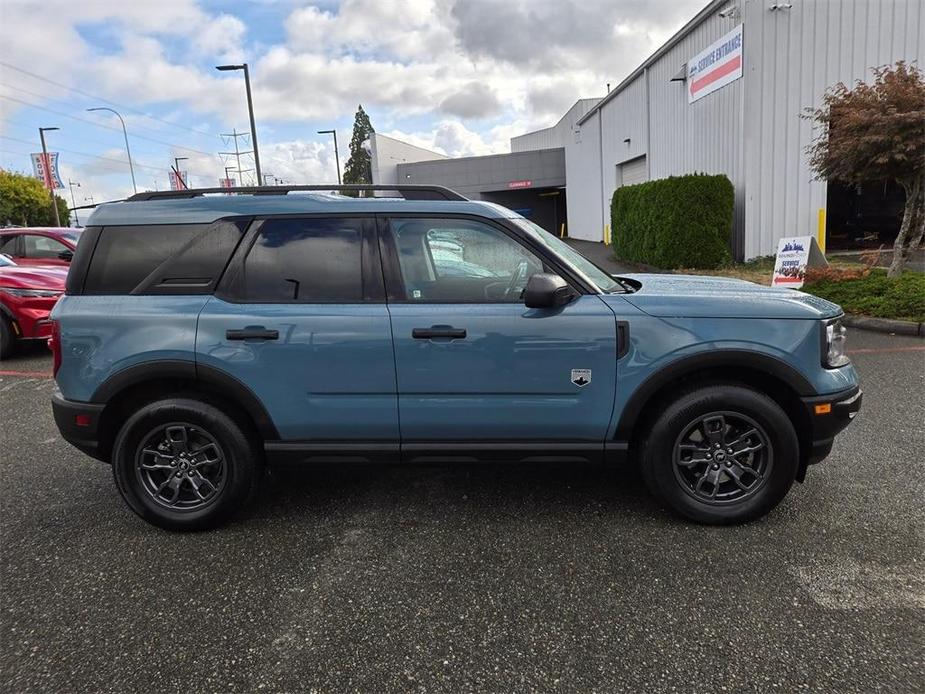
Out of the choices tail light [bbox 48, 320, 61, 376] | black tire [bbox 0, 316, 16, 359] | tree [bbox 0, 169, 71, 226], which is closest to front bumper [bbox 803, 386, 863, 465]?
tail light [bbox 48, 320, 61, 376]

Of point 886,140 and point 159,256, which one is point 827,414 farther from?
point 886,140

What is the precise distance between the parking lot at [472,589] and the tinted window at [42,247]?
27.5 ft

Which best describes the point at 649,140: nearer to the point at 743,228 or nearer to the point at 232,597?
the point at 743,228

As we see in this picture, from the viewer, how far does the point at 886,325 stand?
312 inches

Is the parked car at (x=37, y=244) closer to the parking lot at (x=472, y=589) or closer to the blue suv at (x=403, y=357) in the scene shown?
the parking lot at (x=472, y=589)

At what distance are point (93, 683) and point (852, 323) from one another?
9.10 metres

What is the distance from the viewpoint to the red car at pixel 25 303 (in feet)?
25.1

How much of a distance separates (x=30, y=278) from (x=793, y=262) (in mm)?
11276

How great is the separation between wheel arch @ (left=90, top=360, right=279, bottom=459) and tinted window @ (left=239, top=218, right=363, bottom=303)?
0.47 meters

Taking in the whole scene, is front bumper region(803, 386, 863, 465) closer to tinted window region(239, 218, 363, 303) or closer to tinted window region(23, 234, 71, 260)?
tinted window region(239, 218, 363, 303)

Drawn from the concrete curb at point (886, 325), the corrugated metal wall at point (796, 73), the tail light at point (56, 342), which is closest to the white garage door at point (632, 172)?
the corrugated metal wall at point (796, 73)

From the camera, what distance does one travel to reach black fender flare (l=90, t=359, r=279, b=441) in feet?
10.6

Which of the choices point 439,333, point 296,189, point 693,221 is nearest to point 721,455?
point 439,333

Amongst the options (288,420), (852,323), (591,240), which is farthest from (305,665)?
(591,240)
